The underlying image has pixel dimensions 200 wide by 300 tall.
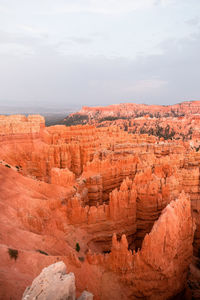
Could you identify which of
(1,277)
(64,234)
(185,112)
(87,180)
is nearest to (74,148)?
(87,180)

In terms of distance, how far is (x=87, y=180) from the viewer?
22.4m

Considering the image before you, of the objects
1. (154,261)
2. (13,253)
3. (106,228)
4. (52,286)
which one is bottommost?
(106,228)

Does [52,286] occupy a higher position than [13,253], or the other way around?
[52,286]

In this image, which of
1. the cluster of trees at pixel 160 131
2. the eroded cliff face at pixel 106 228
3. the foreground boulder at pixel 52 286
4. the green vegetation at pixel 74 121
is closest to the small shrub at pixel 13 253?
the eroded cliff face at pixel 106 228

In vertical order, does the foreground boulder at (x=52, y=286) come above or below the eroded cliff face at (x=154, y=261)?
above

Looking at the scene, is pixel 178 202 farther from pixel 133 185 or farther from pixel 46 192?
pixel 46 192

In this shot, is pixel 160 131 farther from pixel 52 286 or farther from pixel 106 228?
pixel 52 286

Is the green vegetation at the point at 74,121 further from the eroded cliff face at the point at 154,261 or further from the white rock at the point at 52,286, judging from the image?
the white rock at the point at 52,286

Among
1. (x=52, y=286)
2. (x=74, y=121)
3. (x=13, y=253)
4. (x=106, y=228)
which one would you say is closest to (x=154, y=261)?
(x=106, y=228)

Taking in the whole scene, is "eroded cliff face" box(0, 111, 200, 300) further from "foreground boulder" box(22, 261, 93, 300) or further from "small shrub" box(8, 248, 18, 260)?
"foreground boulder" box(22, 261, 93, 300)

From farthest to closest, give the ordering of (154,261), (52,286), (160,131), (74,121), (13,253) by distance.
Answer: (74,121), (160,131), (154,261), (13,253), (52,286)

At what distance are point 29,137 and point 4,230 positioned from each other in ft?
110

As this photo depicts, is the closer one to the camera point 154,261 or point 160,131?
point 154,261

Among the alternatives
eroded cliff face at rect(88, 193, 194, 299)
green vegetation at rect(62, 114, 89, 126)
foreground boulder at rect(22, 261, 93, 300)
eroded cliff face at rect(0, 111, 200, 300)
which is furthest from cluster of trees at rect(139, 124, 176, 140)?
foreground boulder at rect(22, 261, 93, 300)
